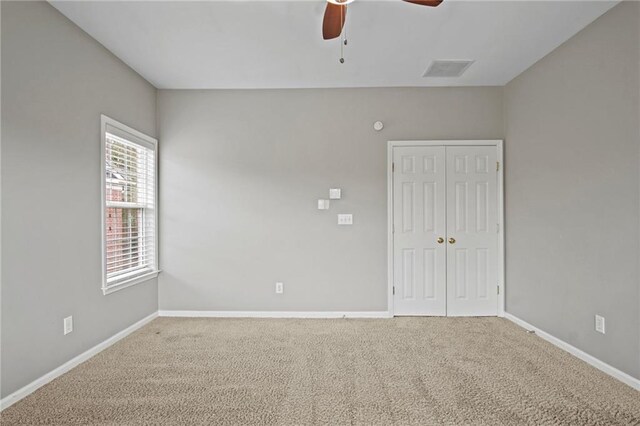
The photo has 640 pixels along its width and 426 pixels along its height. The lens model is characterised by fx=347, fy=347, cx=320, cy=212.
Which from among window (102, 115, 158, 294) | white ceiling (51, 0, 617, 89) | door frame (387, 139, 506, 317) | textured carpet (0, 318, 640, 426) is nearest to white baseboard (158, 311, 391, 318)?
door frame (387, 139, 506, 317)

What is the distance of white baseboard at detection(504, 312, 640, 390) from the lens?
8.05 ft

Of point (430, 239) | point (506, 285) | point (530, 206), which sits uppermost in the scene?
point (530, 206)

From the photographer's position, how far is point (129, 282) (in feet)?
11.5

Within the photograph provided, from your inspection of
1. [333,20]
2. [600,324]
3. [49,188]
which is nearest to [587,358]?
[600,324]

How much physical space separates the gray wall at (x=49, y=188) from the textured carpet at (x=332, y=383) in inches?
14.0

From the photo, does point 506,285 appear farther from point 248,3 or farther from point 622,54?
point 248,3

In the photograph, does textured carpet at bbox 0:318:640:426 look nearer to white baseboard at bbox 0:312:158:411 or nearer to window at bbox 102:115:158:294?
white baseboard at bbox 0:312:158:411

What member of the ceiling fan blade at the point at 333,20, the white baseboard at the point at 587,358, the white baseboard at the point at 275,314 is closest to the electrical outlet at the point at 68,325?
the white baseboard at the point at 275,314

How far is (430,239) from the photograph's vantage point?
4039 millimetres

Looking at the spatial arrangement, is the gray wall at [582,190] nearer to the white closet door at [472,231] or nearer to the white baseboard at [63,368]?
the white closet door at [472,231]

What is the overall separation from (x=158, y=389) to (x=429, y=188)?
3272mm

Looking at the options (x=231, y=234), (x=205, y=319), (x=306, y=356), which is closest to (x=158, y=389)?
(x=306, y=356)

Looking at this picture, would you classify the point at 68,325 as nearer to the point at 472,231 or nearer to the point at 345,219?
the point at 345,219

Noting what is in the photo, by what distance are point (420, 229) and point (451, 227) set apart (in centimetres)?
36
